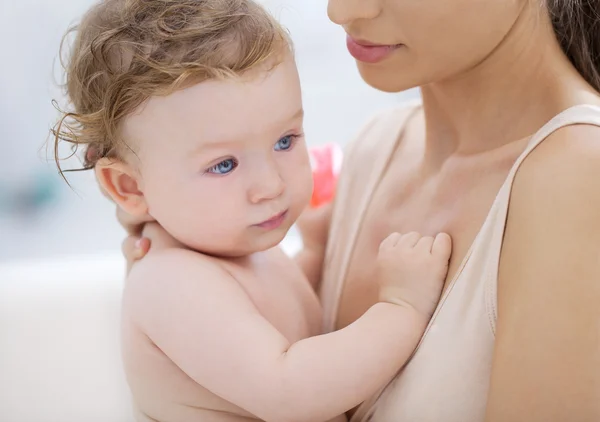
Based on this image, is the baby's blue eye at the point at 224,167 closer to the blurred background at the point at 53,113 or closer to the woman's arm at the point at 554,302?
the woman's arm at the point at 554,302

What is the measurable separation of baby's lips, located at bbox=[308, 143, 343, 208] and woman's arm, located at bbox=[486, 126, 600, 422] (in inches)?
30.5

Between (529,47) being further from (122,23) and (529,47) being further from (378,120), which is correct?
(122,23)

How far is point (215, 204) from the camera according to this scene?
0.95m

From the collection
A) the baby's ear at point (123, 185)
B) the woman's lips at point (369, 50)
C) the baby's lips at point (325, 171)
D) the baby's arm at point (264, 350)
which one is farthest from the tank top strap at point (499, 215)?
the baby's lips at point (325, 171)

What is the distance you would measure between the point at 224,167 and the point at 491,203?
333 mm

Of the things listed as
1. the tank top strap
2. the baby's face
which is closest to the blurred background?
the baby's face

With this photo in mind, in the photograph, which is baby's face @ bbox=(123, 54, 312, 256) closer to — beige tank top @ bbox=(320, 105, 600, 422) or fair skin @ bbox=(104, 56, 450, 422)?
fair skin @ bbox=(104, 56, 450, 422)

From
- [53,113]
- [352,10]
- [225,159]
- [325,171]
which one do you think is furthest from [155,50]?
[53,113]

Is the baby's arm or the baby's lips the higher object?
the baby's arm

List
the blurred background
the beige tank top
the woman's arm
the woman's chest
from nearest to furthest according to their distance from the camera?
the woman's arm → the beige tank top → the woman's chest → the blurred background

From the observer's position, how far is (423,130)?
4.22ft

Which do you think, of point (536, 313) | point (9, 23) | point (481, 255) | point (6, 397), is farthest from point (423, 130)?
point (9, 23)

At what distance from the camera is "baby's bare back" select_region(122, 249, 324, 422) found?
3.26 ft

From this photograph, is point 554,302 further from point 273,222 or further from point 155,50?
point 155,50
